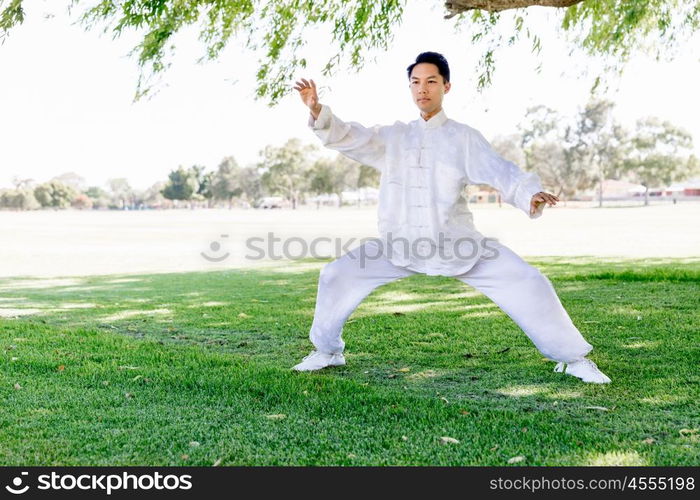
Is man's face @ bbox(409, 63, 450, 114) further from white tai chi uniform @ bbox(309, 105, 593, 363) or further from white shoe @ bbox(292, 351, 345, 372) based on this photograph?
white shoe @ bbox(292, 351, 345, 372)

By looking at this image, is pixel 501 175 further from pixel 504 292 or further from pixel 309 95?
pixel 309 95

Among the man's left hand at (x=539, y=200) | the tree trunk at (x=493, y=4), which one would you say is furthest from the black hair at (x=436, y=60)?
the tree trunk at (x=493, y=4)

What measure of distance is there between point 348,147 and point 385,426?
1.98 metres

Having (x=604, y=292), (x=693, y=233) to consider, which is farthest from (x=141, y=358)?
(x=693, y=233)

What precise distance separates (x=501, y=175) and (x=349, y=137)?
1.04 metres

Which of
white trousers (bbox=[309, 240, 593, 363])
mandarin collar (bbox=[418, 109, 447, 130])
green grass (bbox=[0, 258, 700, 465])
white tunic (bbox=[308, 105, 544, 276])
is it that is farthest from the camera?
mandarin collar (bbox=[418, 109, 447, 130])

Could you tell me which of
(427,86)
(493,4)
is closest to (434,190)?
(427,86)

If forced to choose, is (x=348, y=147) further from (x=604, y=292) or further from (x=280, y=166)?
(x=280, y=166)

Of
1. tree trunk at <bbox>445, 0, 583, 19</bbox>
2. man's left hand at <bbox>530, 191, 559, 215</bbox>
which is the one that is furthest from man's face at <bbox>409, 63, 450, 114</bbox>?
tree trunk at <bbox>445, 0, 583, 19</bbox>

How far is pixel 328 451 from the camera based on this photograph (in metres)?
3.19

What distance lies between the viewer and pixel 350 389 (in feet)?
14.0

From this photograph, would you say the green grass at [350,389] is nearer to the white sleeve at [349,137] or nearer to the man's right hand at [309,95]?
the white sleeve at [349,137]

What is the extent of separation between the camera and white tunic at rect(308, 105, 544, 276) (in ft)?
14.7
